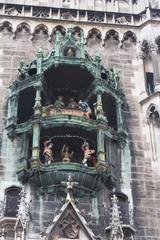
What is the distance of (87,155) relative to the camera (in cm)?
1719

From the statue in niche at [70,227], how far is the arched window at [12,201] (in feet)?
4.87

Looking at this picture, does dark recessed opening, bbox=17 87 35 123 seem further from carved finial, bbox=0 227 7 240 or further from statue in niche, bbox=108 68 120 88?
carved finial, bbox=0 227 7 240

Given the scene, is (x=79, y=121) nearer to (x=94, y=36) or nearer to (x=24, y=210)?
(x=24, y=210)

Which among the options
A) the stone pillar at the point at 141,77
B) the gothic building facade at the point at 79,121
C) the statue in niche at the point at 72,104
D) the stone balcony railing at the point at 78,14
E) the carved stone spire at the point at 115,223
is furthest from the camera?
the stone balcony railing at the point at 78,14

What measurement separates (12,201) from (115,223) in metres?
2.92

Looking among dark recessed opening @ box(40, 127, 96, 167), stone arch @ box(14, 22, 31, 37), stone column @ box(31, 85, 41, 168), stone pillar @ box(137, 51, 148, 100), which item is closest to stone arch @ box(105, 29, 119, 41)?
stone pillar @ box(137, 51, 148, 100)

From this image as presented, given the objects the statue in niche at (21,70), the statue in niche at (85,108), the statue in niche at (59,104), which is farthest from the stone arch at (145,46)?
the statue in niche at (21,70)

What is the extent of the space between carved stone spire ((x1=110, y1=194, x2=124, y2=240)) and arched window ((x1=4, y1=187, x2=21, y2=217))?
2.54 metres

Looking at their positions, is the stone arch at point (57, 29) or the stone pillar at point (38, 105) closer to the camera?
the stone pillar at point (38, 105)

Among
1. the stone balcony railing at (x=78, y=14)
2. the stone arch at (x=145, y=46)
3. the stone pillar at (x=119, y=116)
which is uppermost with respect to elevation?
the stone balcony railing at (x=78, y=14)

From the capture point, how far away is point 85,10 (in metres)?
21.5

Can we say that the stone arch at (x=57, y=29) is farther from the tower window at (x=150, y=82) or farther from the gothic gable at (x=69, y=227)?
the gothic gable at (x=69, y=227)

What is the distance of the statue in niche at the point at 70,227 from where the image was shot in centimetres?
1528

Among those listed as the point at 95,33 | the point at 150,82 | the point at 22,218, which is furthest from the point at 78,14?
the point at 22,218
